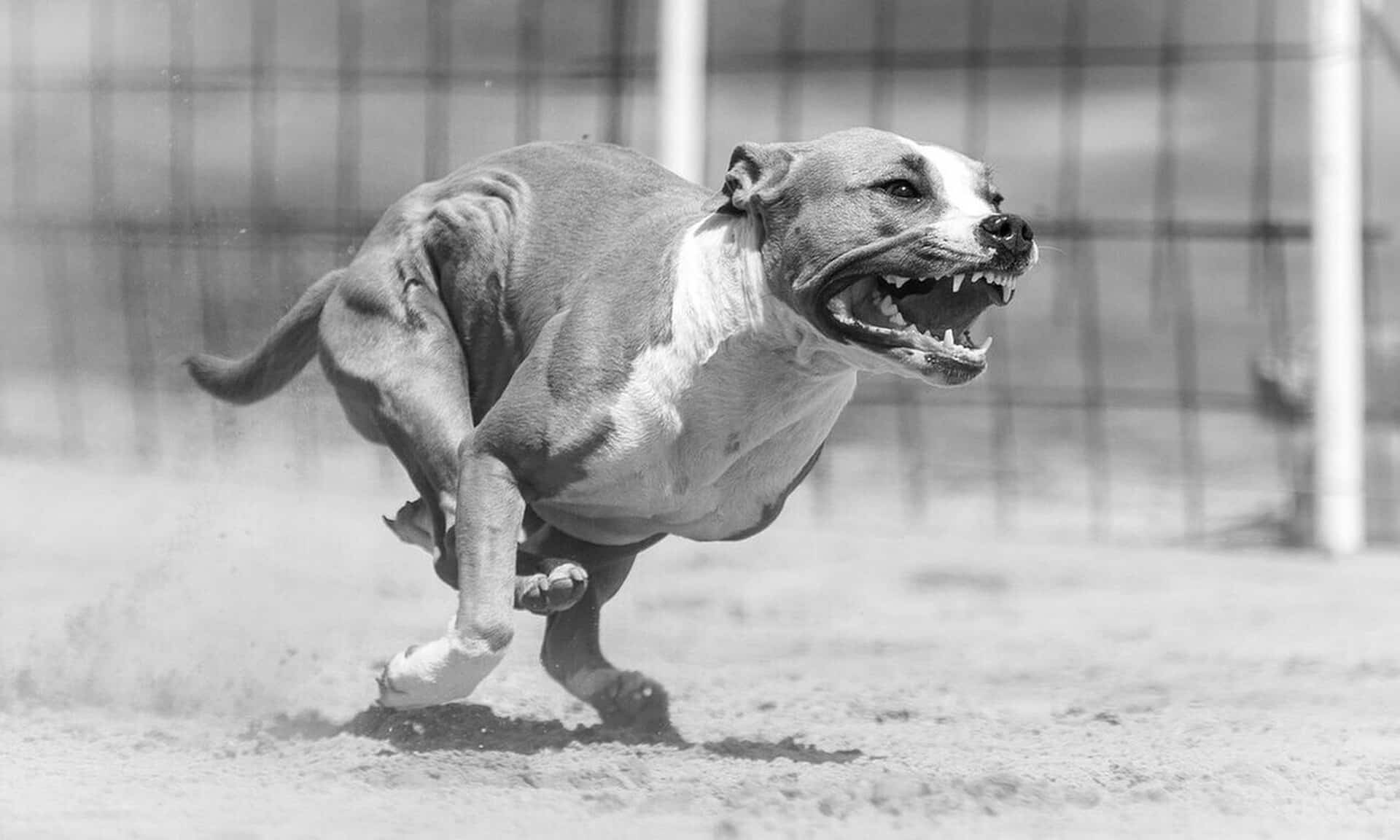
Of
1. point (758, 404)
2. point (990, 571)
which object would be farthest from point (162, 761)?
point (990, 571)

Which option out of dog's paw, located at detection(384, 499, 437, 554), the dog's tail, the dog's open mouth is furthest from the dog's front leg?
the dog's tail

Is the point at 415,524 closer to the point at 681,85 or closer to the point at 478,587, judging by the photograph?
the point at 478,587

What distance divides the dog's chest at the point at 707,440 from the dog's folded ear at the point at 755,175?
0.35 meters

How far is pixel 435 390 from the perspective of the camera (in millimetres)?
4723

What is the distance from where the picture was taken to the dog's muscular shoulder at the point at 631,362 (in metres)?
4.24

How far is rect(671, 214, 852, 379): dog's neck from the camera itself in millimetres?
4164

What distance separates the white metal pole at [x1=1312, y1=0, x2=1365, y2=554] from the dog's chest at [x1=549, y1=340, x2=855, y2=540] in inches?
270

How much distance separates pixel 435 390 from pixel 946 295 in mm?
1367

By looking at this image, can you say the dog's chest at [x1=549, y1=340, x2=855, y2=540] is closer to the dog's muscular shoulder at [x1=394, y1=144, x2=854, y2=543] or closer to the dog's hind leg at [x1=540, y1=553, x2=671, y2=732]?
the dog's muscular shoulder at [x1=394, y1=144, x2=854, y2=543]

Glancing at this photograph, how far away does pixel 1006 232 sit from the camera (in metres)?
3.93

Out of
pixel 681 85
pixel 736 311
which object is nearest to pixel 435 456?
pixel 736 311

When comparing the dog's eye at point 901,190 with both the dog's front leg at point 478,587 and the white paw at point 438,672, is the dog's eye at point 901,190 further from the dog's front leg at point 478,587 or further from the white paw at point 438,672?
the white paw at point 438,672

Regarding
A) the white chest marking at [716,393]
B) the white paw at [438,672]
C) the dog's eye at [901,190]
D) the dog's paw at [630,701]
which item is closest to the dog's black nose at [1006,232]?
the dog's eye at [901,190]

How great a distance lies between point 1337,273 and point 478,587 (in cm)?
757
